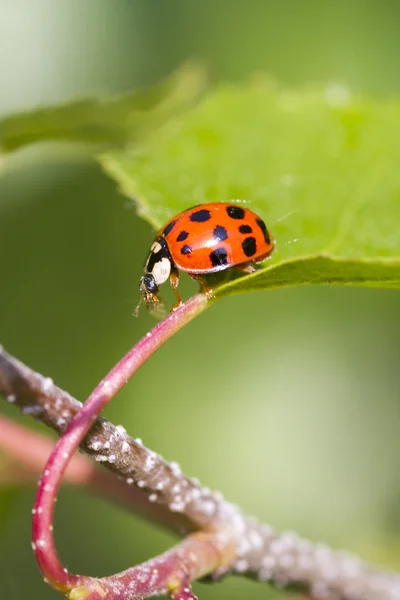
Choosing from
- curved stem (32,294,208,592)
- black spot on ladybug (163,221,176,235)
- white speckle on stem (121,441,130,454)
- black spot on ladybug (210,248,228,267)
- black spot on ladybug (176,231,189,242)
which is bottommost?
curved stem (32,294,208,592)

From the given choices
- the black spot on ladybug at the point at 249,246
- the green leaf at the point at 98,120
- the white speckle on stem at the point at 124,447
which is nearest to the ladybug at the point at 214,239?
the black spot on ladybug at the point at 249,246

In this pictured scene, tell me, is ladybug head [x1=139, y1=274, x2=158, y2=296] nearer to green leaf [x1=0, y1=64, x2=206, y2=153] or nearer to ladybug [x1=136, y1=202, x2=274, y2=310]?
ladybug [x1=136, y1=202, x2=274, y2=310]

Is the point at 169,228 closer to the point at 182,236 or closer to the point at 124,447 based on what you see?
the point at 182,236

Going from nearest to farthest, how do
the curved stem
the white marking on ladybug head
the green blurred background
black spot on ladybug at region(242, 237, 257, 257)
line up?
the curved stem → black spot on ladybug at region(242, 237, 257, 257) → the white marking on ladybug head → the green blurred background

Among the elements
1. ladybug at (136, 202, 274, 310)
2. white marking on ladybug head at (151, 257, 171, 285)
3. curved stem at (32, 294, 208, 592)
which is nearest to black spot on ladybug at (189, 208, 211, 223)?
ladybug at (136, 202, 274, 310)

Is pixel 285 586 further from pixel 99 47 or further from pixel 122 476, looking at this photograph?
pixel 99 47

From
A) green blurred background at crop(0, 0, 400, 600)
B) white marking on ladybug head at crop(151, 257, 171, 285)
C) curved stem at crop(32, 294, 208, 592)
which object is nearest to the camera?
curved stem at crop(32, 294, 208, 592)
